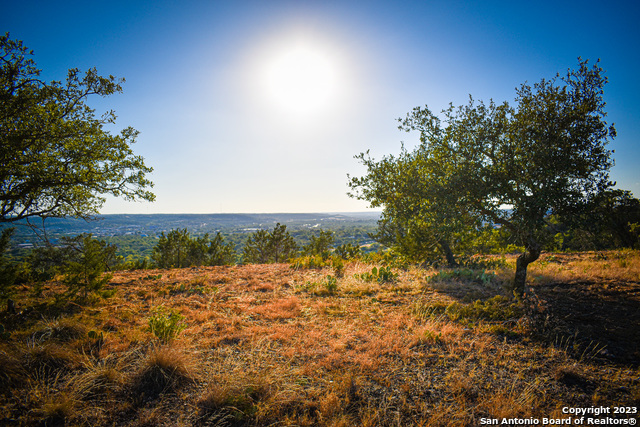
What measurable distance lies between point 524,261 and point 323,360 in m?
7.89

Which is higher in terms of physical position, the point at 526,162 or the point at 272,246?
the point at 526,162

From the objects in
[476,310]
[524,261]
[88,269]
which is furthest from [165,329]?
[524,261]

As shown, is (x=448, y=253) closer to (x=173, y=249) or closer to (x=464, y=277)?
(x=464, y=277)

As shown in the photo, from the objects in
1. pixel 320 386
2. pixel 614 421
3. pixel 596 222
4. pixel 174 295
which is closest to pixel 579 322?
pixel 596 222

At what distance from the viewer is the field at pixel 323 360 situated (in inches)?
134

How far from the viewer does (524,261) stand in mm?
8008

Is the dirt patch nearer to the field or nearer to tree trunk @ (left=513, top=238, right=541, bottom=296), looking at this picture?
the field

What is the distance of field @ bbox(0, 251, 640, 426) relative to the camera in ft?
11.2

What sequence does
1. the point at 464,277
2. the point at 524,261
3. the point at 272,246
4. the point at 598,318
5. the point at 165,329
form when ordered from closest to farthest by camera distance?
the point at 165,329 → the point at 598,318 → the point at 524,261 → the point at 464,277 → the point at 272,246

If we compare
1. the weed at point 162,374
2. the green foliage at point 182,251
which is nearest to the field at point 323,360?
the weed at point 162,374

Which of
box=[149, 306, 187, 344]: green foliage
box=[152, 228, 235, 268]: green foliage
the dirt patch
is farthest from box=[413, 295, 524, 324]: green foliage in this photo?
box=[152, 228, 235, 268]: green foliage

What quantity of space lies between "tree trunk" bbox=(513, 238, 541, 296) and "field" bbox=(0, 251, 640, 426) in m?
0.71

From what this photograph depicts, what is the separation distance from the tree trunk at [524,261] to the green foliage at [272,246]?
117ft

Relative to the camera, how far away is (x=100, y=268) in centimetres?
761
